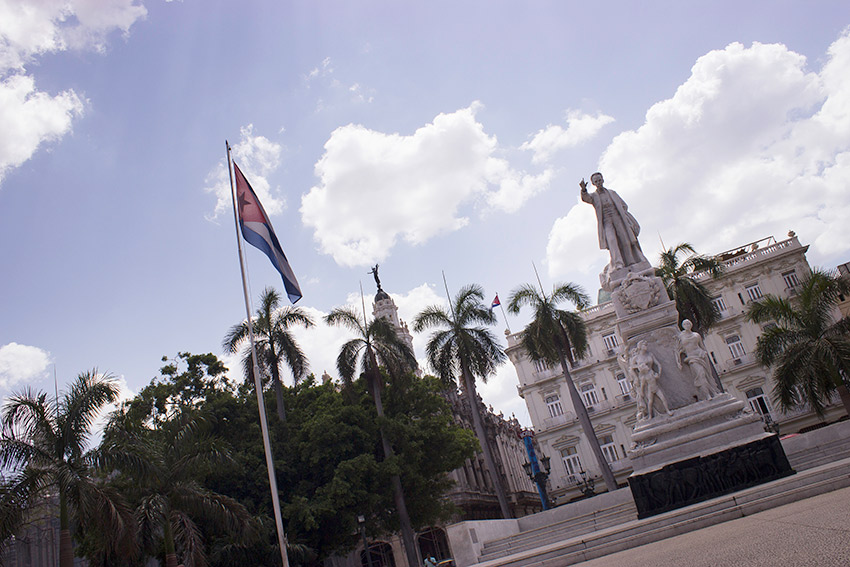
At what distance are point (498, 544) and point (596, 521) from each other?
2.31 metres

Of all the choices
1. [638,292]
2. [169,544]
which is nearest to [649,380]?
[638,292]

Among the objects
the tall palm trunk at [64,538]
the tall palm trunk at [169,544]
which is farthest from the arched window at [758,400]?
the tall palm trunk at [64,538]

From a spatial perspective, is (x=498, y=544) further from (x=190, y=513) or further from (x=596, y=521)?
(x=190, y=513)

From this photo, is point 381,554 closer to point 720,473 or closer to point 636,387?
point 636,387

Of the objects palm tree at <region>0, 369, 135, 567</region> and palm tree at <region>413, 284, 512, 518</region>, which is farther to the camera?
palm tree at <region>413, 284, 512, 518</region>

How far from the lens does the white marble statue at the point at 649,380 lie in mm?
11891

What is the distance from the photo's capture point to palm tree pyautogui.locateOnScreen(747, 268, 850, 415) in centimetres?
1969

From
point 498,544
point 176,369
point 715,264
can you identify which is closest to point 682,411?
point 498,544

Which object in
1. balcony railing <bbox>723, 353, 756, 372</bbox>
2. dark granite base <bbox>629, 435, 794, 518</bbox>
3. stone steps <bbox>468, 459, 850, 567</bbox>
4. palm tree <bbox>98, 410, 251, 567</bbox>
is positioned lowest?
stone steps <bbox>468, 459, 850, 567</bbox>

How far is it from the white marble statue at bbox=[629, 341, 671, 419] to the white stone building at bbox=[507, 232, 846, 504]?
2804 cm

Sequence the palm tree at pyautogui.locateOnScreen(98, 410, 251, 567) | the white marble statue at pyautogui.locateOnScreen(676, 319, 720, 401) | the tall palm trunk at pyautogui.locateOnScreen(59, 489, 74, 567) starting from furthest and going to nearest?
the palm tree at pyautogui.locateOnScreen(98, 410, 251, 567)
the tall palm trunk at pyautogui.locateOnScreen(59, 489, 74, 567)
the white marble statue at pyautogui.locateOnScreen(676, 319, 720, 401)

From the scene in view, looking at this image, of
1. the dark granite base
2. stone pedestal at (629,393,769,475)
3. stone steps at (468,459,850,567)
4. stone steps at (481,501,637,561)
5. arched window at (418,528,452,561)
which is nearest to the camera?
stone steps at (468,459,850,567)

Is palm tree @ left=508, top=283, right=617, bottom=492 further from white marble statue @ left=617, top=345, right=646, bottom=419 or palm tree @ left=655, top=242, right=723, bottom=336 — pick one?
white marble statue @ left=617, top=345, right=646, bottom=419

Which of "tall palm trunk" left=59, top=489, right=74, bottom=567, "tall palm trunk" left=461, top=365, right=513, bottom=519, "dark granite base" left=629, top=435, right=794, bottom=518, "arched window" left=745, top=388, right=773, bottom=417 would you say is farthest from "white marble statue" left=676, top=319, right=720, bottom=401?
"arched window" left=745, top=388, right=773, bottom=417
